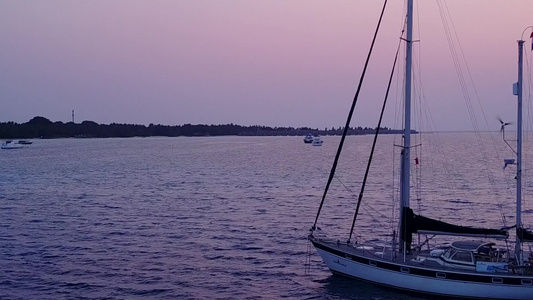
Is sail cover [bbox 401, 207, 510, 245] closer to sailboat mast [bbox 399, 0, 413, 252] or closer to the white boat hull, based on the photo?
sailboat mast [bbox 399, 0, 413, 252]

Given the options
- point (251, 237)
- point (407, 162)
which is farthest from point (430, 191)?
point (407, 162)

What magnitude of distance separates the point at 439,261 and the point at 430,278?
732 mm

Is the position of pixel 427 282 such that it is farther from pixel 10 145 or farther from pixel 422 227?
pixel 10 145

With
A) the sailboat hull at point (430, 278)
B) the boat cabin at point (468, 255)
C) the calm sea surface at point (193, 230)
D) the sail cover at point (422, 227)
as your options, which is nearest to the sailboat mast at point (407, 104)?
the sail cover at point (422, 227)

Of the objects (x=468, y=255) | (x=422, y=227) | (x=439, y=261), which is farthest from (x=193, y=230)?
(x=468, y=255)

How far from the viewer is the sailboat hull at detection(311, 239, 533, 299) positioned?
→ 20188 mm

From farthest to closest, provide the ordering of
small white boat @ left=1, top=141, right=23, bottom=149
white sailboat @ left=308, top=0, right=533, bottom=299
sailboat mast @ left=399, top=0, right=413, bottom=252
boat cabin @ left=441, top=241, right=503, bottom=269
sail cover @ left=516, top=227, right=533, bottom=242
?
small white boat @ left=1, top=141, right=23, bottom=149 < sailboat mast @ left=399, top=0, right=413, bottom=252 < sail cover @ left=516, top=227, right=533, bottom=242 < boat cabin @ left=441, top=241, right=503, bottom=269 < white sailboat @ left=308, top=0, right=533, bottom=299

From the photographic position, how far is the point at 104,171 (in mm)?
87000

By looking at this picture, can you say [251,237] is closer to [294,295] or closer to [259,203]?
[294,295]

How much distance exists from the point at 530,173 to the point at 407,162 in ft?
201

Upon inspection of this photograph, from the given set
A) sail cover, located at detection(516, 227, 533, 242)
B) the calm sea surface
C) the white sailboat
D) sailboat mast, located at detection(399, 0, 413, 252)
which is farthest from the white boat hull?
sail cover, located at detection(516, 227, 533, 242)

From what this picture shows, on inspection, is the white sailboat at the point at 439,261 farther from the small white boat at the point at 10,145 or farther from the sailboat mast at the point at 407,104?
the small white boat at the point at 10,145

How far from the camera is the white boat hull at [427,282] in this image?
20.2 meters

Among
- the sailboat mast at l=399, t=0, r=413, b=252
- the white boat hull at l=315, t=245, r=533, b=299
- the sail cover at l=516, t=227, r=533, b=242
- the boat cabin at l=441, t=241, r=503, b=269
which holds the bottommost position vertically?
the white boat hull at l=315, t=245, r=533, b=299
